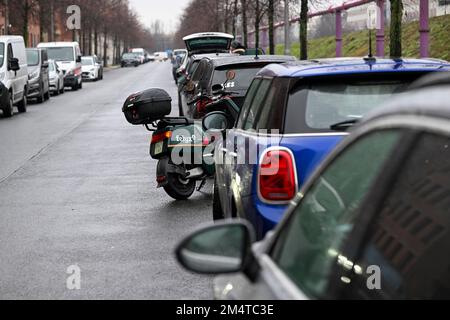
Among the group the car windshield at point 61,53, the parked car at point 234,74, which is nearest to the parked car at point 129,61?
the car windshield at point 61,53

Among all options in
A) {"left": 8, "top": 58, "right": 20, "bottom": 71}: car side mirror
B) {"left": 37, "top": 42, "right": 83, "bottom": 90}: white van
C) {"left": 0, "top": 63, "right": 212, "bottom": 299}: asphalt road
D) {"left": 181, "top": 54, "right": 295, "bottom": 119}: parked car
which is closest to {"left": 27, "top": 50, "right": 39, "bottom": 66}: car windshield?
{"left": 8, "top": 58, "right": 20, "bottom": 71}: car side mirror

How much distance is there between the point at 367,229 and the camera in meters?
2.44

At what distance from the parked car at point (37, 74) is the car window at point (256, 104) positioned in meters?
25.5

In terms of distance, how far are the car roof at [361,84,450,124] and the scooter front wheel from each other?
8.20m

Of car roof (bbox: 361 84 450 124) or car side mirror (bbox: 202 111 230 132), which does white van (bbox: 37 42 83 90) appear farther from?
car roof (bbox: 361 84 450 124)

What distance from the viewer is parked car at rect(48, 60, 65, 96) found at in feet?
127

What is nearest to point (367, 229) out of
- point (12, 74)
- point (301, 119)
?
point (301, 119)

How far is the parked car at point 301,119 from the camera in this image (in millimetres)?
5875

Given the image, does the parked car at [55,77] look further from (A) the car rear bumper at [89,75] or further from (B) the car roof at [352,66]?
(B) the car roof at [352,66]

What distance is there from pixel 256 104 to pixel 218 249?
4.11 m

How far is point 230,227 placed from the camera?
9.29ft
